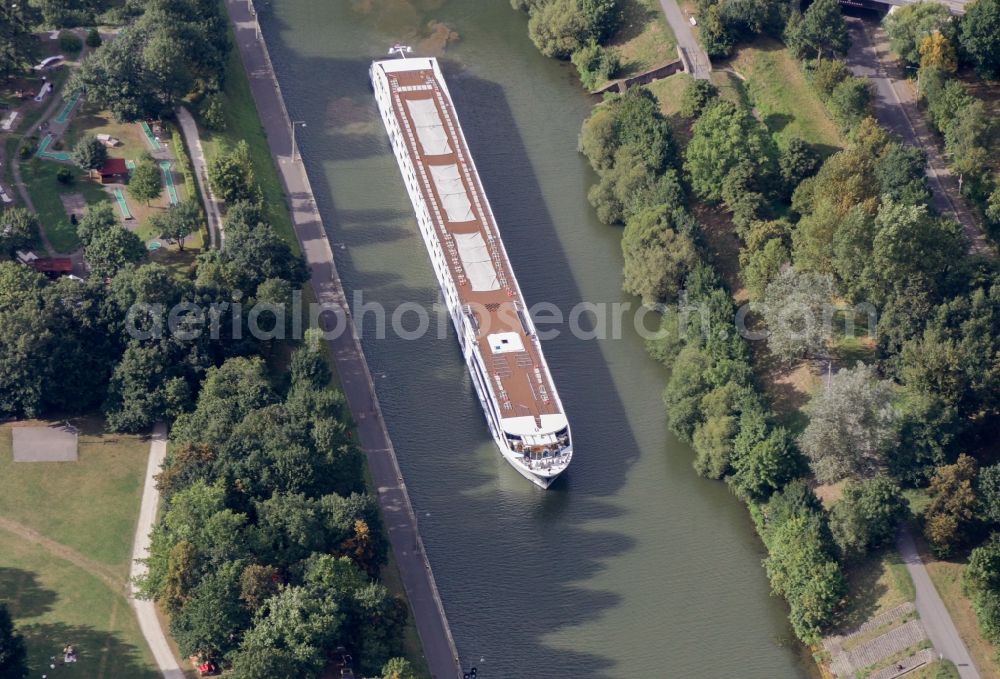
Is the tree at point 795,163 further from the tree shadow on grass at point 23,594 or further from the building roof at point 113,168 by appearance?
the tree shadow on grass at point 23,594

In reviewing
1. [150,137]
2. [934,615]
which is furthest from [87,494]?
[934,615]

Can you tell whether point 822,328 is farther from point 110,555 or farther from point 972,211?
point 110,555

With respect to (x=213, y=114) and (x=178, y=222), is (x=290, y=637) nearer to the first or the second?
(x=178, y=222)

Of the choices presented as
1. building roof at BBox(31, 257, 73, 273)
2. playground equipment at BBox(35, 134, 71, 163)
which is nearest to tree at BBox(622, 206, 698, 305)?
building roof at BBox(31, 257, 73, 273)

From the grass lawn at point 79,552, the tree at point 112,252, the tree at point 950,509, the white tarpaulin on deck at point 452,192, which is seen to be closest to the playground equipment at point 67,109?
the tree at point 112,252

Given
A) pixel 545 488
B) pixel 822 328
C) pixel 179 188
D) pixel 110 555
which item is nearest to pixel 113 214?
pixel 179 188

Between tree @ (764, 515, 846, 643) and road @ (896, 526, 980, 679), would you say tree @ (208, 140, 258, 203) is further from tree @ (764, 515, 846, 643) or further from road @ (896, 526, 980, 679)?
road @ (896, 526, 980, 679)
